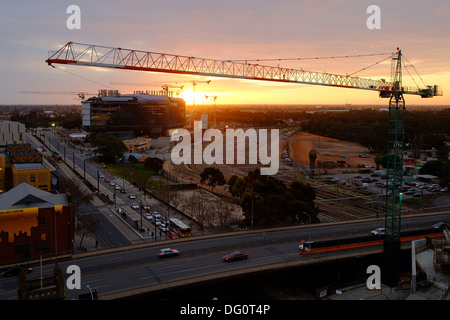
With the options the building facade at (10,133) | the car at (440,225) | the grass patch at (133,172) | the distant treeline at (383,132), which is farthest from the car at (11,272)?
the distant treeline at (383,132)

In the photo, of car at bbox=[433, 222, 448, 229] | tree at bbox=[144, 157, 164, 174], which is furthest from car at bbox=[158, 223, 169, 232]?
tree at bbox=[144, 157, 164, 174]

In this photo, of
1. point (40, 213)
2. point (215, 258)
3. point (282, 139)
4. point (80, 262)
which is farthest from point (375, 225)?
point (282, 139)

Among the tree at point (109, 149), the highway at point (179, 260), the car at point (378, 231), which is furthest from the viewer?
the tree at point (109, 149)

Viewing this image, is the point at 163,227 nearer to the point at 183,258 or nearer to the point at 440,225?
the point at 183,258

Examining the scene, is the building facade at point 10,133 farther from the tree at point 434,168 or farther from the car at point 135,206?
the tree at point 434,168

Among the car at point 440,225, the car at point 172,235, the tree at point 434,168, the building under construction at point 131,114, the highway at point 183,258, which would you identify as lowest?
the car at point 172,235

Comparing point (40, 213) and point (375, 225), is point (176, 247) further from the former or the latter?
point (375, 225)
